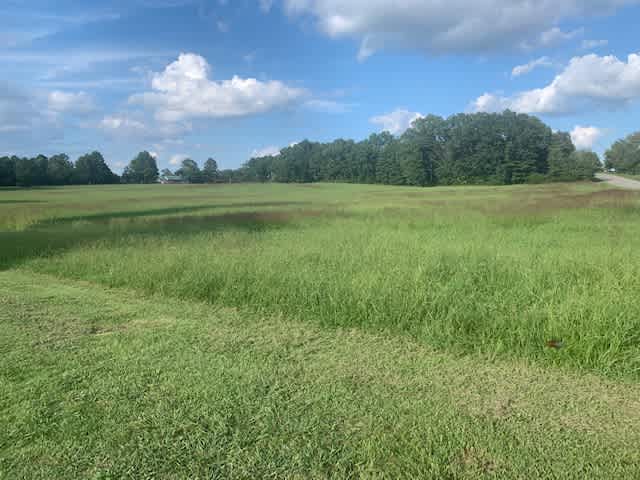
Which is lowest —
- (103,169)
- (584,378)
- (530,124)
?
(584,378)

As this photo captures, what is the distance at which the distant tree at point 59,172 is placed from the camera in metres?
63.2

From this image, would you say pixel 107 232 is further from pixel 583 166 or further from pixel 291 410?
pixel 583 166

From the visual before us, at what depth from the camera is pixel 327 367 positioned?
384 centimetres

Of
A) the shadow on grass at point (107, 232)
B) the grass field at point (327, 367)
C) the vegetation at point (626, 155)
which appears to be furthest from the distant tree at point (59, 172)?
the vegetation at point (626, 155)

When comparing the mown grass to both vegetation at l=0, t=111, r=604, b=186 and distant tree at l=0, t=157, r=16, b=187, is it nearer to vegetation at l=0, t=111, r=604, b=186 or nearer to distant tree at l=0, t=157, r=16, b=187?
distant tree at l=0, t=157, r=16, b=187

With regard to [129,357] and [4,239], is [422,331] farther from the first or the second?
[4,239]

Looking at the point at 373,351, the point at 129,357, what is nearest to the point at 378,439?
the point at 373,351

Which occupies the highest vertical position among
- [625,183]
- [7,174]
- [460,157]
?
[460,157]

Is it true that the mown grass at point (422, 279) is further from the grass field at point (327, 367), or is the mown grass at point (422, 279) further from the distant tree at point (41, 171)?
the distant tree at point (41, 171)

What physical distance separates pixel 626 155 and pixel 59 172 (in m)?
104

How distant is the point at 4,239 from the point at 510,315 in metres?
13.2

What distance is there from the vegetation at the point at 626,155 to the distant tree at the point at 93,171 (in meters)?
98.7

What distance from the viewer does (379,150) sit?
8844 centimetres

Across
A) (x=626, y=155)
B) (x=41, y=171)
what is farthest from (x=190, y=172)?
(x=626, y=155)
